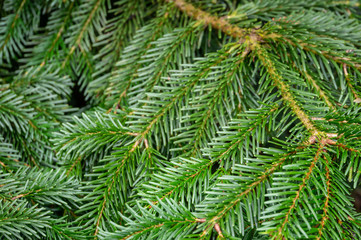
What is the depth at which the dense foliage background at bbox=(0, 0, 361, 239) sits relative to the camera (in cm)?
44

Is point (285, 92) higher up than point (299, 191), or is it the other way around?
point (285, 92)

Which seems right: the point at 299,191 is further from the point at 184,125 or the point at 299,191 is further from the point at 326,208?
the point at 184,125

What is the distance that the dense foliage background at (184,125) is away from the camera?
44 cm

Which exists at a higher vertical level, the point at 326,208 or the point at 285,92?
the point at 285,92

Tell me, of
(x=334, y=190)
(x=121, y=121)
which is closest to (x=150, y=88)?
(x=121, y=121)

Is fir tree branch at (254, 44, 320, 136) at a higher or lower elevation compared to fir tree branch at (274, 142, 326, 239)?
higher

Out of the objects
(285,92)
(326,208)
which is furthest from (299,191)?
(285,92)

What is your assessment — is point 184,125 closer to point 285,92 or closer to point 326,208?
point 285,92

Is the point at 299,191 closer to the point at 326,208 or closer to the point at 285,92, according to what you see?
the point at 326,208

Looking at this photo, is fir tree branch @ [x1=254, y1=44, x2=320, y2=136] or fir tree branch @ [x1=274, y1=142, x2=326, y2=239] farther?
fir tree branch @ [x1=254, y1=44, x2=320, y2=136]

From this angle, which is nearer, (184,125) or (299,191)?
(299,191)

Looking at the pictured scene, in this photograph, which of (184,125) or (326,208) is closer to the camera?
(326,208)

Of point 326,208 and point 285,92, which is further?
point 285,92

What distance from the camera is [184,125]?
24.7 inches
